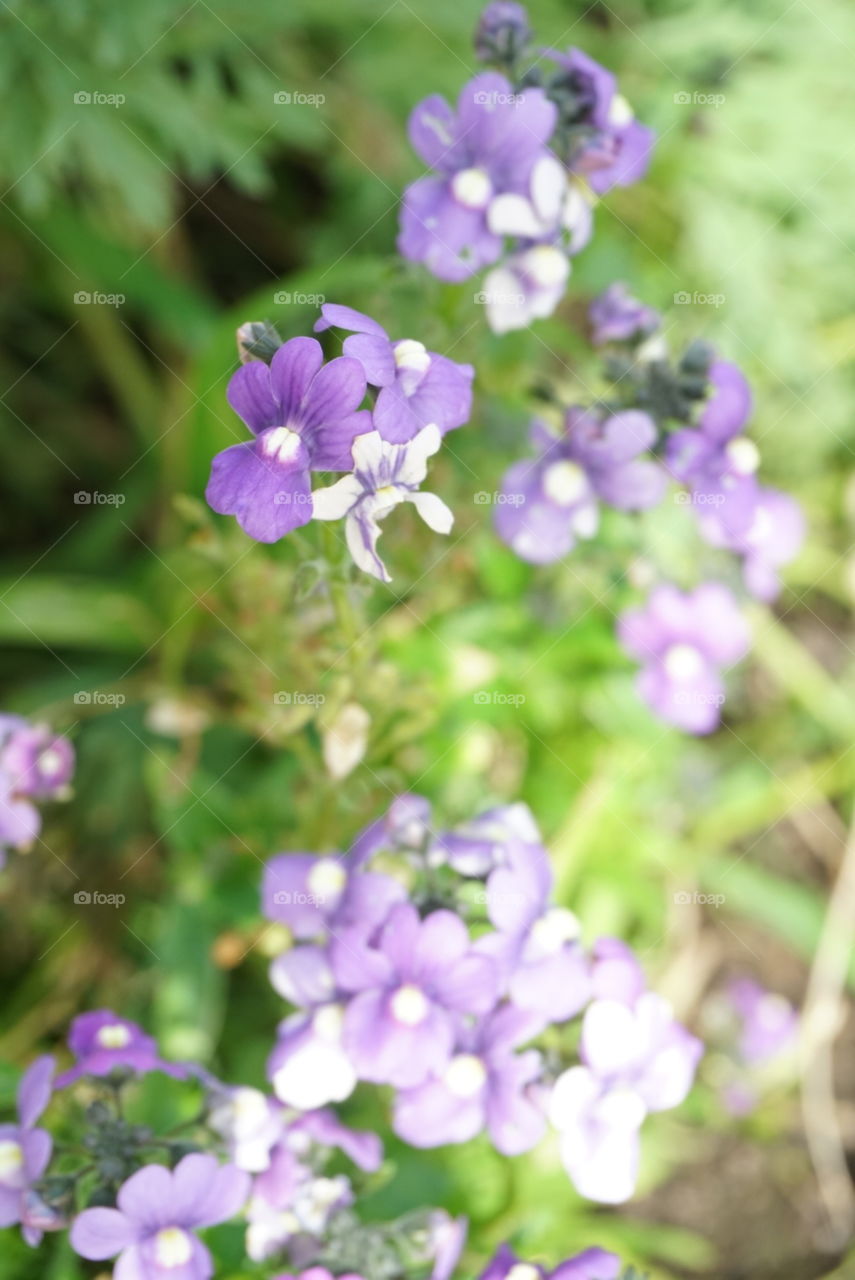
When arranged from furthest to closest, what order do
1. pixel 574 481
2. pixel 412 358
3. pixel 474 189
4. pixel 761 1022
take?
pixel 761 1022 → pixel 574 481 → pixel 474 189 → pixel 412 358

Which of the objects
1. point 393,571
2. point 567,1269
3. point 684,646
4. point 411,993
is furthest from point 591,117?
point 567,1269

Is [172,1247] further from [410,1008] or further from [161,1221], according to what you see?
[410,1008]

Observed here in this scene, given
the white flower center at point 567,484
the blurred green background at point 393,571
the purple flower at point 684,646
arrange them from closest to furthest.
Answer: the white flower center at point 567,484
the blurred green background at point 393,571
the purple flower at point 684,646

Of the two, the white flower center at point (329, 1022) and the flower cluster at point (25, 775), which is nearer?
the white flower center at point (329, 1022)

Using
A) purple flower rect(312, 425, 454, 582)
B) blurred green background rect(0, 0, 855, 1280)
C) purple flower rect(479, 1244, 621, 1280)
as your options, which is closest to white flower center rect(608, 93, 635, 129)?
blurred green background rect(0, 0, 855, 1280)

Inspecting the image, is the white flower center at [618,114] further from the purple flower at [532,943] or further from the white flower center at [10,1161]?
the white flower center at [10,1161]

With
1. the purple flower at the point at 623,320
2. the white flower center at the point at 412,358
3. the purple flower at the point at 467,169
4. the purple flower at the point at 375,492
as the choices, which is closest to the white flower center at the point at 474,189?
the purple flower at the point at 467,169
